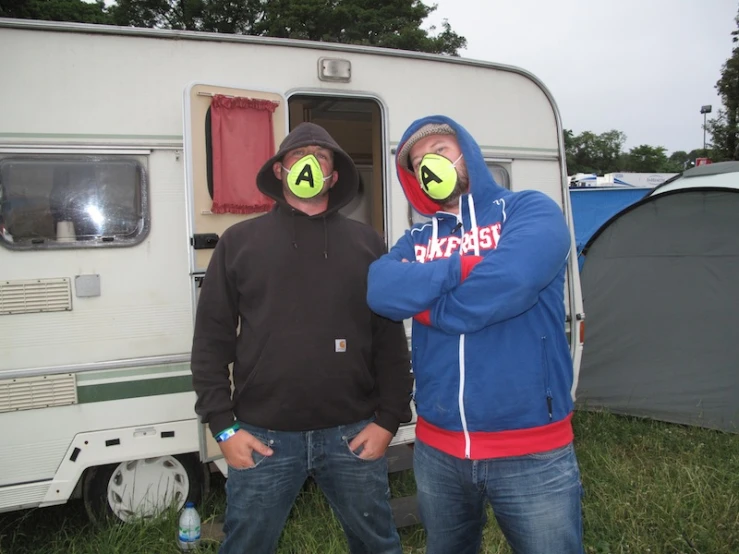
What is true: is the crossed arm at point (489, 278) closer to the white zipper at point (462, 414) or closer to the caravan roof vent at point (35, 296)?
the white zipper at point (462, 414)

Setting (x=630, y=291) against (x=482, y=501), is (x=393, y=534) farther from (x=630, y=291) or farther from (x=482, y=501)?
(x=630, y=291)

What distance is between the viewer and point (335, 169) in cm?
255

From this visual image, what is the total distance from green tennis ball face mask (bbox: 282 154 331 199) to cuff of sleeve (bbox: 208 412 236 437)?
83 cm

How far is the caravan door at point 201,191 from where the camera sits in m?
3.14

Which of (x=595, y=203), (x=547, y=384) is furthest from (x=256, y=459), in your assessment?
(x=595, y=203)

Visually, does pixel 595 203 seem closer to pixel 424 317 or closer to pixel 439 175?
pixel 439 175

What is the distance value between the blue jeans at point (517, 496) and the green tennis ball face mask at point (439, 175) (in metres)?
0.82

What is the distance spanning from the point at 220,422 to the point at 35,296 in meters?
1.58

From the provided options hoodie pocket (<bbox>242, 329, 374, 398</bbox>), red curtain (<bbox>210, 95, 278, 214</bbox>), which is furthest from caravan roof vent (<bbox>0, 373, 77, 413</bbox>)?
hoodie pocket (<bbox>242, 329, 374, 398</bbox>)

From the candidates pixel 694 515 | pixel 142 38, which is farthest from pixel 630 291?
pixel 142 38

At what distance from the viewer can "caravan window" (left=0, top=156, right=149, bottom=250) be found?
313 centimetres

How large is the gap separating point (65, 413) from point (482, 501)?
2299 mm

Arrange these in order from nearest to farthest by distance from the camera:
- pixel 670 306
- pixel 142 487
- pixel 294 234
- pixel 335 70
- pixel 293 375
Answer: pixel 293 375, pixel 294 234, pixel 142 487, pixel 335 70, pixel 670 306

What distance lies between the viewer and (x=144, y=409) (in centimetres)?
335
